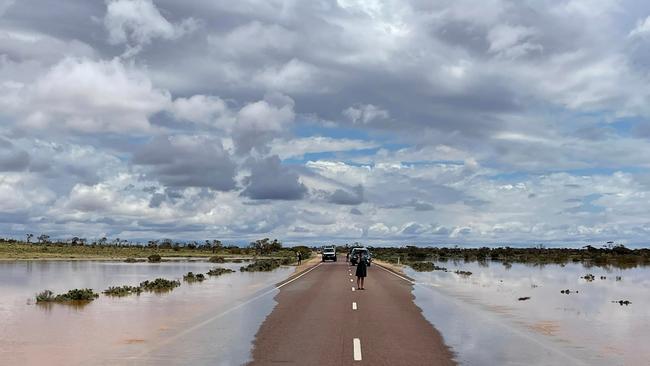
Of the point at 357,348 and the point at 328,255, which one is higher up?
the point at 328,255

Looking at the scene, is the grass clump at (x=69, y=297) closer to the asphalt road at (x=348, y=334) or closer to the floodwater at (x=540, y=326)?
the asphalt road at (x=348, y=334)

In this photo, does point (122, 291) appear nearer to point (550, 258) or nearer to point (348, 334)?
point (348, 334)

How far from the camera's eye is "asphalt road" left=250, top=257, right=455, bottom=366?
13.6m

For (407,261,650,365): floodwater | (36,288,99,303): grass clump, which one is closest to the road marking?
(407,261,650,365): floodwater

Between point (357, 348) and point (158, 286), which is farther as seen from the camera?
point (158, 286)

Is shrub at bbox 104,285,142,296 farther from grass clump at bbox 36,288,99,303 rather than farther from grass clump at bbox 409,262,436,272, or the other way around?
grass clump at bbox 409,262,436,272

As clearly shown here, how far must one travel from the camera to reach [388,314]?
22.8 metres

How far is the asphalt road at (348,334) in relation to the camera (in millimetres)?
13648

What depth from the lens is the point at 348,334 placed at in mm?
17406

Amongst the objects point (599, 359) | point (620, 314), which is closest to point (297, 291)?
point (620, 314)

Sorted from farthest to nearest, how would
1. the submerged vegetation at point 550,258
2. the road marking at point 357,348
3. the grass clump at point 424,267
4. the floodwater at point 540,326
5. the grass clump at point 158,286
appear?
1. the submerged vegetation at point 550,258
2. the grass clump at point 424,267
3. the grass clump at point 158,286
4. the floodwater at point 540,326
5. the road marking at point 357,348

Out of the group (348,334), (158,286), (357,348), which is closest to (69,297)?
(158,286)

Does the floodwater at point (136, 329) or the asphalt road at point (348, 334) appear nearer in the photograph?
the asphalt road at point (348, 334)

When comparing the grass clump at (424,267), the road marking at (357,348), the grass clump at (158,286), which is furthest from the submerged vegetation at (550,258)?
the road marking at (357,348)
